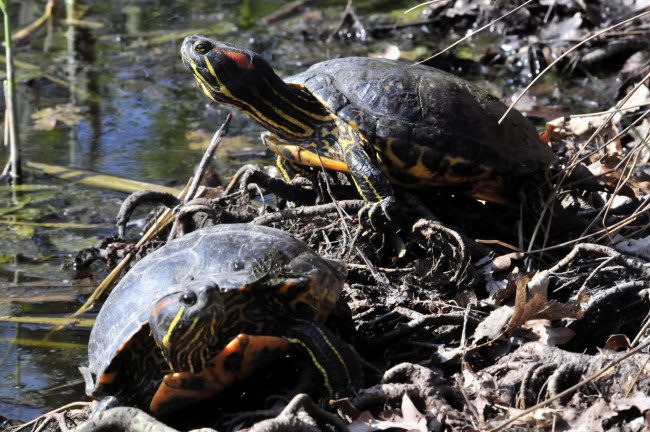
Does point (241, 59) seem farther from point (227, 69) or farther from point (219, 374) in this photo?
point (219, 374)

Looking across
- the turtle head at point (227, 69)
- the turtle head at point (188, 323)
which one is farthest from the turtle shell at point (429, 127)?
the turtle head at point (188, 323)

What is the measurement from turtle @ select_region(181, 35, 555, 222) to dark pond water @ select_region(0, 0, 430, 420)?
176cm

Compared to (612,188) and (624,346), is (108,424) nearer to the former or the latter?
(624,346)

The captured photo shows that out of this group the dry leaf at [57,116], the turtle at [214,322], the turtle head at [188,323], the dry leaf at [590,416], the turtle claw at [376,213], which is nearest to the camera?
the dry leaf at [590,416]

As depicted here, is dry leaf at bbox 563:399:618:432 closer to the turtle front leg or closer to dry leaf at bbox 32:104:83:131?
the turtle front leg

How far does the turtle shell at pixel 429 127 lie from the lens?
171 inches

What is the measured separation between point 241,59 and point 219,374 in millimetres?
2121

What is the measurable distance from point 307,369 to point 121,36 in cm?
803

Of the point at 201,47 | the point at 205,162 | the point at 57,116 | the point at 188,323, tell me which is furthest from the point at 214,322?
the point at 57,116

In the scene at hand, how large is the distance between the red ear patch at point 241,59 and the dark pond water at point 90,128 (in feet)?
6.09

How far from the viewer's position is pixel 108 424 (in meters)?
3.21

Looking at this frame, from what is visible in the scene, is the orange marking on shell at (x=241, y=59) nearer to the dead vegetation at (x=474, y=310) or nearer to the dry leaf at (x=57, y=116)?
the dead vegetation at (x=474, y=310)

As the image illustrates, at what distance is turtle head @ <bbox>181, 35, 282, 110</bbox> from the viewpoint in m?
4.71

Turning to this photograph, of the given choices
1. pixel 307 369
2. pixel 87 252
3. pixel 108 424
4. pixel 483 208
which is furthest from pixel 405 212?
pixel 87 252
